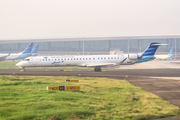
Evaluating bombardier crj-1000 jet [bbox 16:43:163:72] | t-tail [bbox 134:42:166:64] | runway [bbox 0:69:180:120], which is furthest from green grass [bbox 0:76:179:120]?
t-tail [bbox 134:42:166:64]

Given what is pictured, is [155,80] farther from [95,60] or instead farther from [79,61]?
[79,61]

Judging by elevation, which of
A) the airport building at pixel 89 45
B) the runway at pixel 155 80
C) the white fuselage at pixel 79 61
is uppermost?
the airport building at pixel 89 45

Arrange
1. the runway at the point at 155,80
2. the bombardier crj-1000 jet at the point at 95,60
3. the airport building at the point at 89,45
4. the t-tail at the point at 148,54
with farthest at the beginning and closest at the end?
the airport building at the point at 89,45, the t-tail at the point at 148,54, the bombardier crj-1000 jet at the point at 95,60, the runway at the point at 155,80

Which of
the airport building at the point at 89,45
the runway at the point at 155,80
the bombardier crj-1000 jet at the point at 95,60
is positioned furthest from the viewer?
the airport building at the point at 89,45

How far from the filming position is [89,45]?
4899 inches

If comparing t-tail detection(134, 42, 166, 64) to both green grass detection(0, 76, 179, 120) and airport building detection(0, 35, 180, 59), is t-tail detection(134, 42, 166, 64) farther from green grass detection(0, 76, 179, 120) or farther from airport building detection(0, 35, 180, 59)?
airport building detection(0, 35, 180, 59)

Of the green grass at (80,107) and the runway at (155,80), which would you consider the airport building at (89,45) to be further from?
the green grass at (80,107)

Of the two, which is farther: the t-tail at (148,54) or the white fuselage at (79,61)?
the t-tail at (148,54)

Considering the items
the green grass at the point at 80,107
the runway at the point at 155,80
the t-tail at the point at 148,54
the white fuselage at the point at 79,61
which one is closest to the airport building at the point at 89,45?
the t-tail at the point at 148,54

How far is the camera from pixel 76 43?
408 ft

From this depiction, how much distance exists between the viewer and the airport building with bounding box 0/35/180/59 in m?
118

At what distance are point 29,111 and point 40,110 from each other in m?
0.57

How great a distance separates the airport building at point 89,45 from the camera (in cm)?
11838

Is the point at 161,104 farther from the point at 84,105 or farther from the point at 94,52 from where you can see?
the point at 94,52
